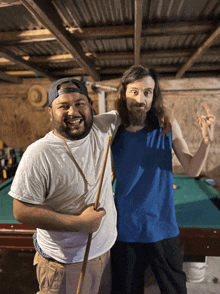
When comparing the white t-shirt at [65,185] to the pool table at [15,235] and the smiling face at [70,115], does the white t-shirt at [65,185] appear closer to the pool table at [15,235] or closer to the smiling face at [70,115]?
the smiling face at [70,115]

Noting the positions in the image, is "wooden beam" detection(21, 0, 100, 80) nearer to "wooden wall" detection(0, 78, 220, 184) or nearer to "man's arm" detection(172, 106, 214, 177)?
"man's arm" detection(172, 106, 214, 177)

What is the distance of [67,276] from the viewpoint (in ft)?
4.07

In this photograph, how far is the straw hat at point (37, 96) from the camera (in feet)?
15.4

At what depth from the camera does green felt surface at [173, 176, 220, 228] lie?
1975 mm

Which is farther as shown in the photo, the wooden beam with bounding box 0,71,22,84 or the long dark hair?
the wooden beam with bounding box 0,71,22,84

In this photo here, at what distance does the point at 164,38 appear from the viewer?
8.50ft

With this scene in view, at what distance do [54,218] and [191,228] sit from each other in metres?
1.43

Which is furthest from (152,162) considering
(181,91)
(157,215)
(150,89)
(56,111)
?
(181,91)

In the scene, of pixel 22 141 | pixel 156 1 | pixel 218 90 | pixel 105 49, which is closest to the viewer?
pixel 156 1

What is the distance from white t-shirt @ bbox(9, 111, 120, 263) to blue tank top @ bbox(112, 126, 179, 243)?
0.16 metres

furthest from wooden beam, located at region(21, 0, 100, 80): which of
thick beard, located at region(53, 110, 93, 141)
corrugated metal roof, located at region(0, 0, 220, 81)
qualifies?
thick beard, located at region(53, 110, 93, 141)

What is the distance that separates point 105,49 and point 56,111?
225 centimetres

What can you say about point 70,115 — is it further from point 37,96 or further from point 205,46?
point 37,96

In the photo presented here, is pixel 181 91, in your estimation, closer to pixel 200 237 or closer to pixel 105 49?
pixel 105 49
